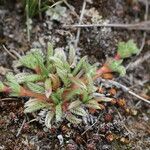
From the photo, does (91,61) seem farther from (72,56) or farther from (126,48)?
(126,48)

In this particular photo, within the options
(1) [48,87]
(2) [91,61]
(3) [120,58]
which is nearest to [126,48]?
(3) [120,58]

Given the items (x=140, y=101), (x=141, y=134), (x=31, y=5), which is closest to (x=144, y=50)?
(x=140, y=101)

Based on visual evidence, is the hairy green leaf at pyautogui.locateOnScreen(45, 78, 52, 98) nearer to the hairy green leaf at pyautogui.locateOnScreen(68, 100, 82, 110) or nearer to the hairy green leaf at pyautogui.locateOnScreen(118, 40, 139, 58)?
the hairy green leaf at pyautogui.locateOnScreen(68, 100, 82, 110)

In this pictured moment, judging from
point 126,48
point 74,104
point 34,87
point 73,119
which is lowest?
point 73,119

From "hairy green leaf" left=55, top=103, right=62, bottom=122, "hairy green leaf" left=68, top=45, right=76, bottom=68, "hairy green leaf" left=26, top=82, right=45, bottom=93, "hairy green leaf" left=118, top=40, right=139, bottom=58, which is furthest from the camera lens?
"hairy green leaf" left=118, top=40, right=139, bottom=58

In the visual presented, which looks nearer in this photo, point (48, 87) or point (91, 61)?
point (48, 87)

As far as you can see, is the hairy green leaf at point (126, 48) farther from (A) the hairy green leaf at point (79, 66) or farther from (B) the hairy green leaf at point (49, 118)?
(B) the hairy green leaf at point (49, 118)

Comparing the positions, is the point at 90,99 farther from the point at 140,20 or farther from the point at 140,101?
the point at 140,20

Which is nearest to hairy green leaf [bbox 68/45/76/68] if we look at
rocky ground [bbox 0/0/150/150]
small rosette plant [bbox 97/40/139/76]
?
rocky ground [bbox 0/0/150/150]

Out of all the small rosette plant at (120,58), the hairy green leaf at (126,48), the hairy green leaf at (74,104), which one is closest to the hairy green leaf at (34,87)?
the hairy green leaf at (74,104)
